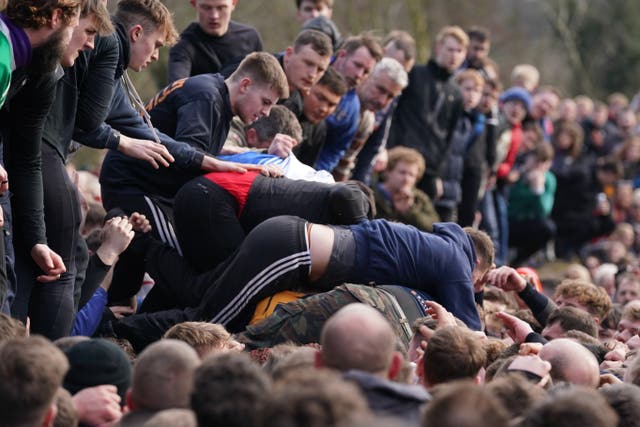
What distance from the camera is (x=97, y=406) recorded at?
4.50m

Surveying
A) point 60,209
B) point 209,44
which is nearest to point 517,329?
point 60,209

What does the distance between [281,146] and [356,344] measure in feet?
11.9

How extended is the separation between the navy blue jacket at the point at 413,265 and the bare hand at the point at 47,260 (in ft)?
5.59

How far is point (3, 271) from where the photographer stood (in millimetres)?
5691

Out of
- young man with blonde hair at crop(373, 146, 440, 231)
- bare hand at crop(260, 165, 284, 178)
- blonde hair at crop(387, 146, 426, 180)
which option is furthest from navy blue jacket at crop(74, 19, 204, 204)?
blonde hair at crop(387, 146, 426, 180)

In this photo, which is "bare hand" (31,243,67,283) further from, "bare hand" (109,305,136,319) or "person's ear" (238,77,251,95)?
"person's ear" (238,77,251,95)

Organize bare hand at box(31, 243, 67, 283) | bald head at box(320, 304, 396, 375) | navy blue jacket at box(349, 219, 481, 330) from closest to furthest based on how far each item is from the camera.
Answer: bald head at box(320, 304, 396, 375) < bare hand at box(31, 243, 67, 283) < navy blue jacket at box(349, 219, 481, 330)

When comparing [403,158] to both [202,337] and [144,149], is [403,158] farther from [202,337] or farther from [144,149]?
[202,337]

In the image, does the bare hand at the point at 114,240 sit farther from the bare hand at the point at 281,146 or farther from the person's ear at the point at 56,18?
the person's ear at the point at 56,18

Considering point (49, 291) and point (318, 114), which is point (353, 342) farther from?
point (318, 114)

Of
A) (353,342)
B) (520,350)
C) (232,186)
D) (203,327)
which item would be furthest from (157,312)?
(353,342)

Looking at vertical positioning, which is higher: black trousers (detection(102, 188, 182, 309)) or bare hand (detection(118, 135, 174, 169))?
bare hand (detection(118, 135, 174, 169))

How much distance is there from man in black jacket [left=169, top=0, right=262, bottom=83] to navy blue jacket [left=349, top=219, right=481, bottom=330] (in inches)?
89.8

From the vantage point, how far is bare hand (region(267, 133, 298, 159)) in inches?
301
